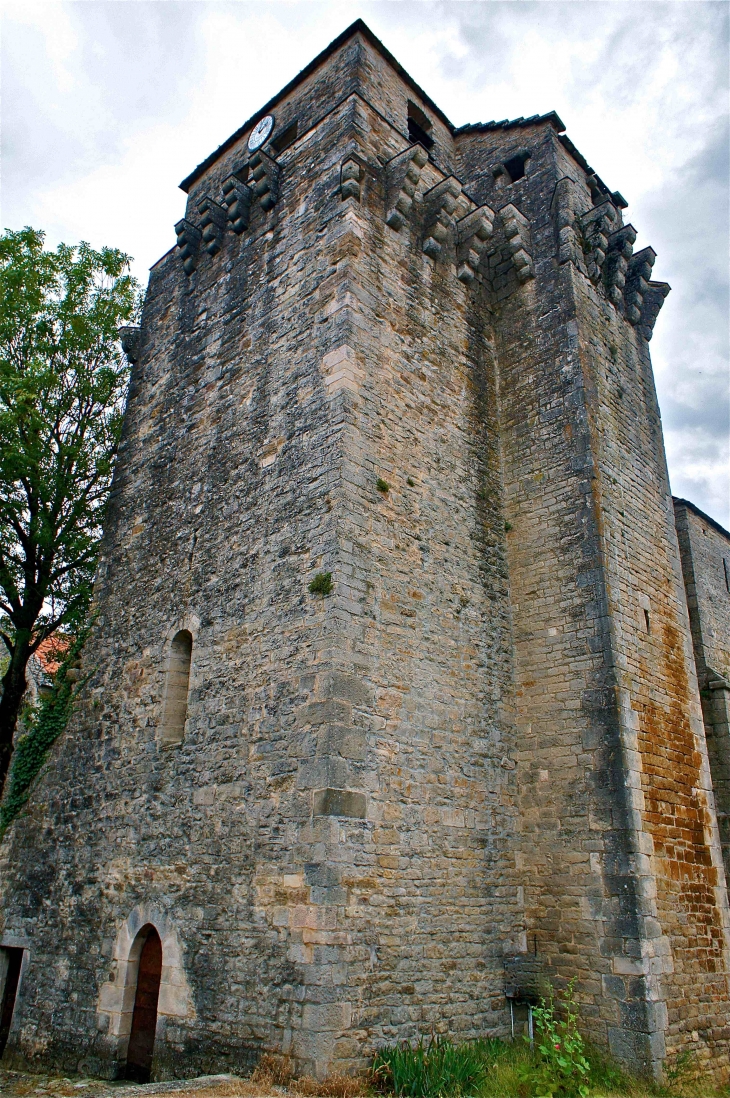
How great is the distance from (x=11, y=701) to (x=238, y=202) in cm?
800

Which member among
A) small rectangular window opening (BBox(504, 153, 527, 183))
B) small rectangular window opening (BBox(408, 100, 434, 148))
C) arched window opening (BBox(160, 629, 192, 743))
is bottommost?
arched window opening (BBox(160, 629, 192, 743))

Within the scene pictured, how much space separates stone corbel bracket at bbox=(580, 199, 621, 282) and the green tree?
7819 mm

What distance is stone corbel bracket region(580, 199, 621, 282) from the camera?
455 inches

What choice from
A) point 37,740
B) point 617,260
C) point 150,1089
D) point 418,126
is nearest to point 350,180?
point 418,126

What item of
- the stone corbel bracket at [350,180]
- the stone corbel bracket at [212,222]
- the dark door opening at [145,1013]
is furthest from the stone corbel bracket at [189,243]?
the dark door opening at [145,1013]

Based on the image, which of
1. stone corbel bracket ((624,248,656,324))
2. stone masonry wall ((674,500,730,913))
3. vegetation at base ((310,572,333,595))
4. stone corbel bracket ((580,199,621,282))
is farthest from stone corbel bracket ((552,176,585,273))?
vegetation at base ((310,572,333,595))

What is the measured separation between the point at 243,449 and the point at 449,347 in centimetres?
308

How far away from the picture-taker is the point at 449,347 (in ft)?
34.3

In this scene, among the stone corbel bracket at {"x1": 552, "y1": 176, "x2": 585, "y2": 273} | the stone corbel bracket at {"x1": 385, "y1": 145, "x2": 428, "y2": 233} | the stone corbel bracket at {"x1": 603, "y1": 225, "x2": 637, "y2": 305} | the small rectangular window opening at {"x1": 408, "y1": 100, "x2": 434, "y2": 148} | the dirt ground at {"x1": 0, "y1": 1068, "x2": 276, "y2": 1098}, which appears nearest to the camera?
the dirt ground at {"x1": 0, "y1": 1068, "x2": 276, "y2": 1098}

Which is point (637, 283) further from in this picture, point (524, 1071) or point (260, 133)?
point (524, 1071)

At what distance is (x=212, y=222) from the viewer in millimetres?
11609

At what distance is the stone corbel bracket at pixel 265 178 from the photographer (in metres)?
10.8

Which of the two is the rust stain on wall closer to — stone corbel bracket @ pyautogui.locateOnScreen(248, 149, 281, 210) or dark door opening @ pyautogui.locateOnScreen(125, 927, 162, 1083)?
dark door opening @ pyautogui.locateOnScreen(125, 927, 162, 1083)

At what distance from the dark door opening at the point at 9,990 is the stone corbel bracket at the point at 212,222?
9.84 m
